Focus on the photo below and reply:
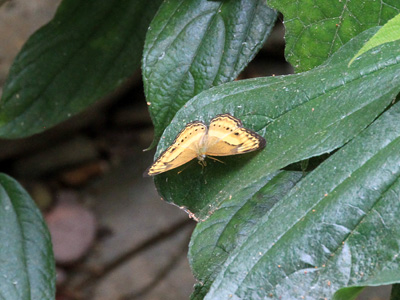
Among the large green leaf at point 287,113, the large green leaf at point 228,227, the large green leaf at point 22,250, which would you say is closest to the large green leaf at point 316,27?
the large green leaf at point 287,113

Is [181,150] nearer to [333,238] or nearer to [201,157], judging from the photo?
[201,157]

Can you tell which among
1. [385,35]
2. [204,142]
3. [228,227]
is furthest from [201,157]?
[385,35]

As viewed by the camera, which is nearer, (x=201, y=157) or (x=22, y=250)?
(x=201, y=157)

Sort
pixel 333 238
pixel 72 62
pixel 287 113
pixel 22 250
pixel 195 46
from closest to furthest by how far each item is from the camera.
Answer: pixel 333 238
pixel 287 113
pixel 195 46
pixel 22 250
pixel 72 62

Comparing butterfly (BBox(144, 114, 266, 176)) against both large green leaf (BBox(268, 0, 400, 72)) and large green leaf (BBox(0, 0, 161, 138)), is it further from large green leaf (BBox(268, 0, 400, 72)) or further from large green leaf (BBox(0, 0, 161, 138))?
large green leaf (BBox(0, 0, 161, 138))

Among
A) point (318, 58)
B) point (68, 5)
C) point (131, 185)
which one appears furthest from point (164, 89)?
point (131, 185)

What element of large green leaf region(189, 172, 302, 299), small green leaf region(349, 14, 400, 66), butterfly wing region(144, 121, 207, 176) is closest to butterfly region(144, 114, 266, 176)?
butterfly wing region(144, 121, 207, 176)

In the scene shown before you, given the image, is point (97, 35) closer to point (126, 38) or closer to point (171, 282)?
point (126, 38)
